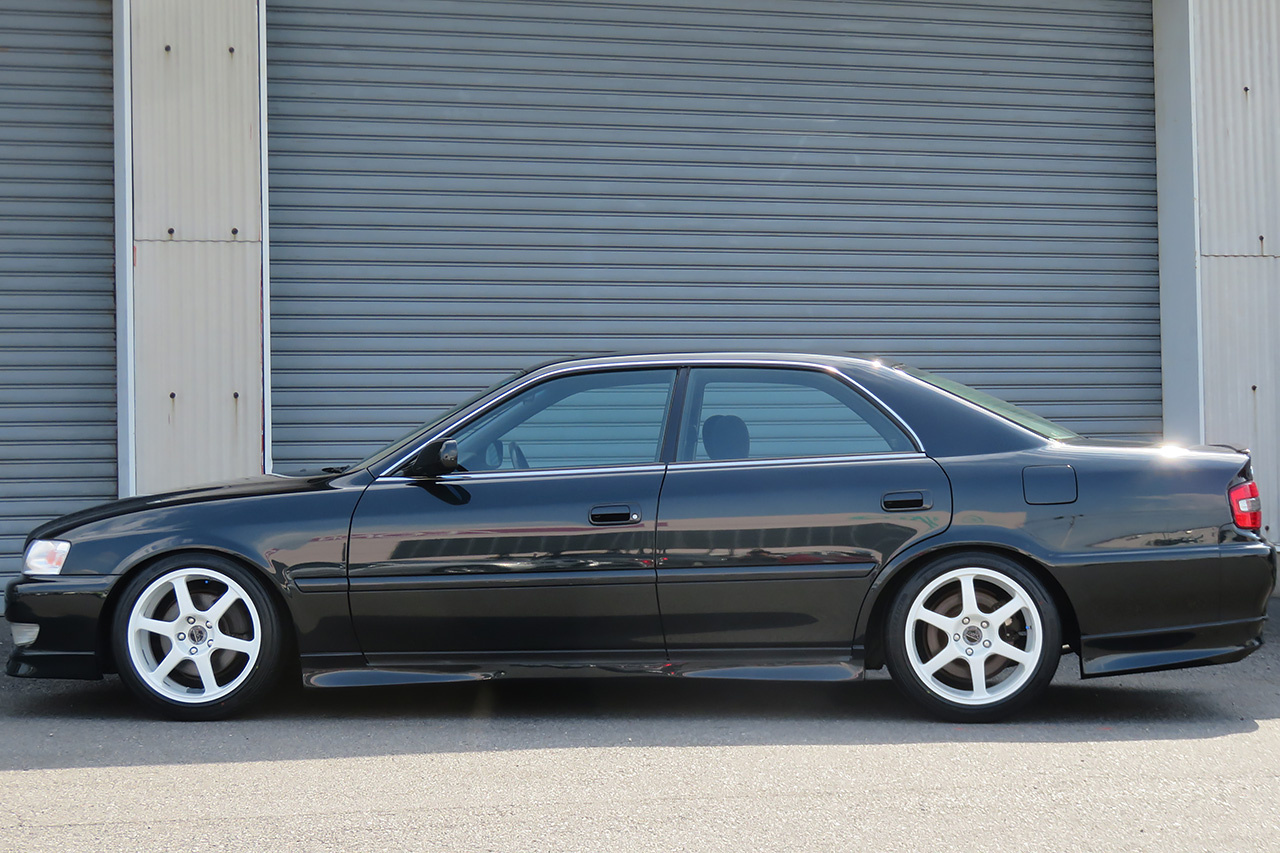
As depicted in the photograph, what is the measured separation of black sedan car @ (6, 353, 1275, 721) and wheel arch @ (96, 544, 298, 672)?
13 mm

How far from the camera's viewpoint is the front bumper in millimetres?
4625

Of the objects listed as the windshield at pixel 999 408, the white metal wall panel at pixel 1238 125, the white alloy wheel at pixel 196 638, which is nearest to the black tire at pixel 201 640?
the white alloy wheel at pixel 196 638

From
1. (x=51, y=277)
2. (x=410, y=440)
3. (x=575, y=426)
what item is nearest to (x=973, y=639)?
(x=575, y=426)

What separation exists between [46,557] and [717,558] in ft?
8.30

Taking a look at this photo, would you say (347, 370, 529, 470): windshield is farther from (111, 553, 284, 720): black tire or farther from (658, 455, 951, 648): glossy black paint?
(658, 455, 951, 648): glossy black paint

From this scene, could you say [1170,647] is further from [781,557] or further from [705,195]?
[705,195]

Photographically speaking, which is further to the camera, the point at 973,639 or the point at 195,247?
the point at 195,247

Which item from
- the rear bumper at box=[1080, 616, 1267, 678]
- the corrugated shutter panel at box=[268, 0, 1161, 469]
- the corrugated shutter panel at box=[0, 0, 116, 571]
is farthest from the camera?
the corrugated shutter panel at box=[268, 0, 1161, 469]

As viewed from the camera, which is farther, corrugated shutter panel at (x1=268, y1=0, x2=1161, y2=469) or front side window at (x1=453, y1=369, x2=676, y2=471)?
corrugated shutter panel at (x1=268, y1=0, x2=1161, y2=469)

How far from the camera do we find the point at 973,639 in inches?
176

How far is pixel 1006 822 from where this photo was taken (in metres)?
3.26

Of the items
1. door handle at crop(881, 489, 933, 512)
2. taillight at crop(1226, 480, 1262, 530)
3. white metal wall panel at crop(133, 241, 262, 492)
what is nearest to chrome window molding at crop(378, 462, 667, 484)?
door handle at crop(881, 489, 933, 512)

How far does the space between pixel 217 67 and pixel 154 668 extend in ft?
16.0

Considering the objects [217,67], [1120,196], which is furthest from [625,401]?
[1120,196]
